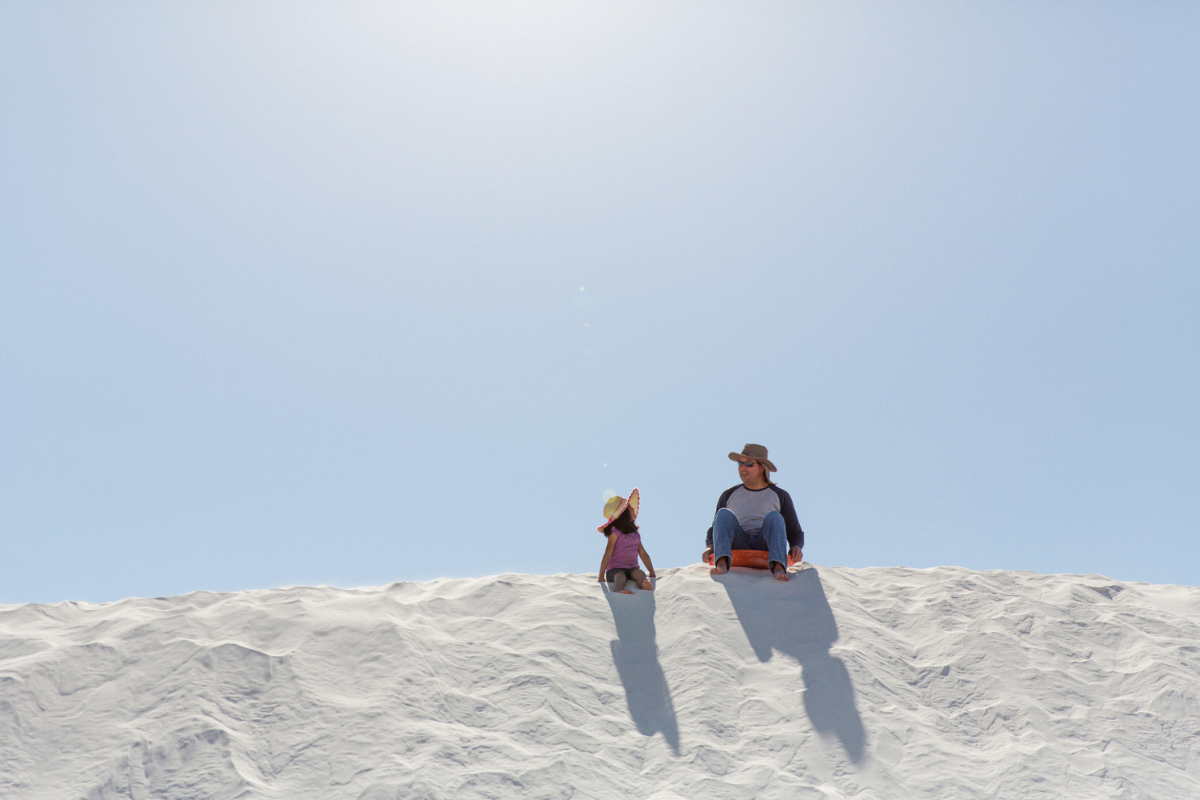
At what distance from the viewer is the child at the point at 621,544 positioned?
6301 mm

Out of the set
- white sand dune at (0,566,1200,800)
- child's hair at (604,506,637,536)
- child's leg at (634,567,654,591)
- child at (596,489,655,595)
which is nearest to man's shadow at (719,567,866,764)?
white sand dune at (0,566,1200,800)

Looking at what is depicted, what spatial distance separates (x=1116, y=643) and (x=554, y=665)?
414cm

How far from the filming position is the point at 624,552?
6.34m

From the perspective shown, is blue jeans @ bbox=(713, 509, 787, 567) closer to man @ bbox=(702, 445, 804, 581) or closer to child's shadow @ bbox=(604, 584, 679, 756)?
man @ bbox=(702, 445, 804, 581)

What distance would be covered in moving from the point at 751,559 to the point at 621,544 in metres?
1.09

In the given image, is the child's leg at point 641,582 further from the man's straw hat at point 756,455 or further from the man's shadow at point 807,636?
the man's straw hat at point 756,455

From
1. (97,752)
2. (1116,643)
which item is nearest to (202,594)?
(97,752)

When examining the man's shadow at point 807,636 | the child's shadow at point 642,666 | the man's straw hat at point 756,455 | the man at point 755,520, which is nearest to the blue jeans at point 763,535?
the man at point 755,520

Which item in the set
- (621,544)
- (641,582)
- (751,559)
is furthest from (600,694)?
(751,559)

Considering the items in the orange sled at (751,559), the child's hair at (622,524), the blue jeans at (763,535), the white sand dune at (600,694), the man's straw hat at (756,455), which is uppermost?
the man's straw hat at (756,455)

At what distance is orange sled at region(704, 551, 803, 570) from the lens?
652 cm

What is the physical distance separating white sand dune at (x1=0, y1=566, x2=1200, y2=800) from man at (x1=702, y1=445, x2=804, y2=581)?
0.80 ft

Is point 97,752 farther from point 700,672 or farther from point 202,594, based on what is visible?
point 700,672

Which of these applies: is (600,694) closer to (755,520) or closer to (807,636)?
(807,636)
